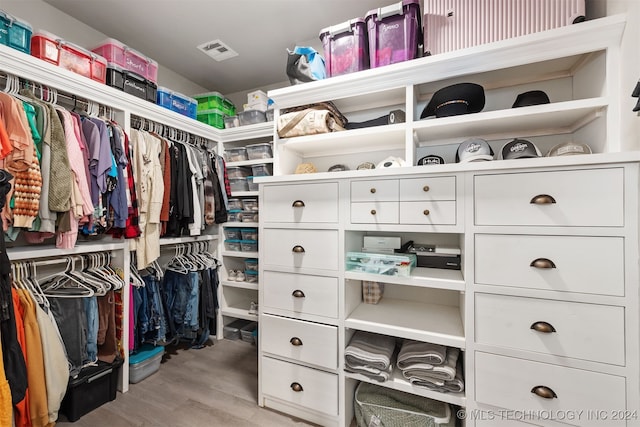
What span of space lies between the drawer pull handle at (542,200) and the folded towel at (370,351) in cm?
98

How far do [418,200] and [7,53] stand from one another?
213 centimetres

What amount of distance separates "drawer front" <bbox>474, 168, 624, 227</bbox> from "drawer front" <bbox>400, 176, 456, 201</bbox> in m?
0.10

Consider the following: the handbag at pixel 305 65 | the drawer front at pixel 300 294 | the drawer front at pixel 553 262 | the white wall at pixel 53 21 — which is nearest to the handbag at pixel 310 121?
the handbag at pixel 305 65

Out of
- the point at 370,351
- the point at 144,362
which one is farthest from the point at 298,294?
the point at 144,362

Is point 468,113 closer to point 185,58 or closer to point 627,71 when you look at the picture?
point 627,71

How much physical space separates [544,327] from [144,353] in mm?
2429

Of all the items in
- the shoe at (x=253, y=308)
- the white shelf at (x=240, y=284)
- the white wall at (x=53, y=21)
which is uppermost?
the white wall at (x=53, y=21)

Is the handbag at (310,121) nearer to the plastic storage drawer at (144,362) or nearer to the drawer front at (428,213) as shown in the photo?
the drawer front at (428,213)

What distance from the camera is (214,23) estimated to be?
1.97 m

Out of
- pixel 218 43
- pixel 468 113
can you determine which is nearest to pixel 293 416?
pixel 468 113

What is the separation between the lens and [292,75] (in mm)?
1697

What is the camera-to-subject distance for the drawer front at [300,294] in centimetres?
144

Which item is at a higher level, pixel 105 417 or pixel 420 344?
pixel 420 344

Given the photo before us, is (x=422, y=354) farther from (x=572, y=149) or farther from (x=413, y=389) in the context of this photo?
(x=572, y=149)
